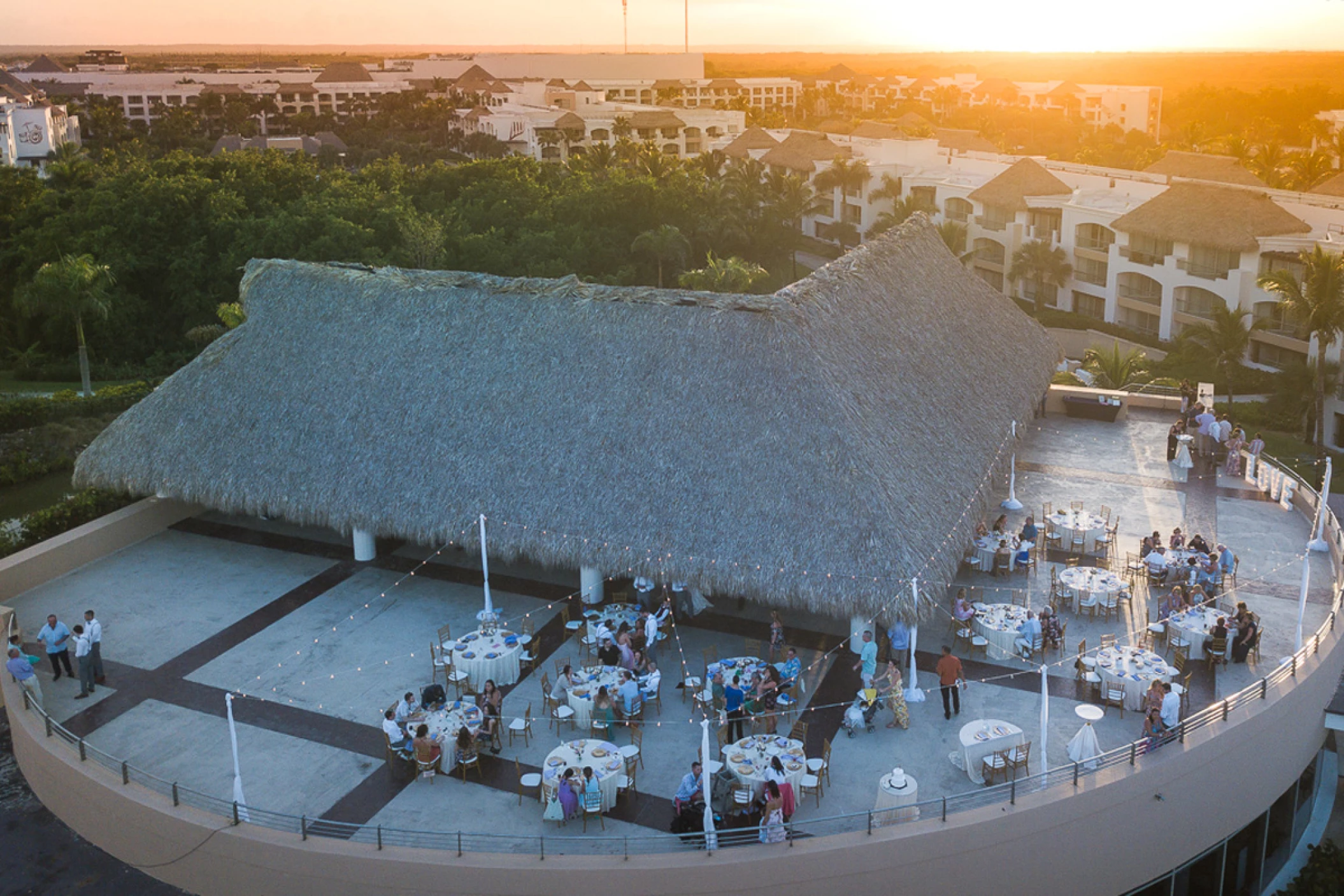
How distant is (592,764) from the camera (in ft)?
49.8

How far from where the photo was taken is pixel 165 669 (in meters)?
18.7

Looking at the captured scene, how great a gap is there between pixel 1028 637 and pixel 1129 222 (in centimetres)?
3881

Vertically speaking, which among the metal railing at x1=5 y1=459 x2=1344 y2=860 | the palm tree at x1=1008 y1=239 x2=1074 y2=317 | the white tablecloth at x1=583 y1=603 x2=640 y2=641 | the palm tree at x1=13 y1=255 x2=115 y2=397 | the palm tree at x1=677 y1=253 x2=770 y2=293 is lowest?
the metal railing at x1=5 y1=459 x2=1344 y2=860

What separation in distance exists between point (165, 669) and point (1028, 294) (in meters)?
49.4

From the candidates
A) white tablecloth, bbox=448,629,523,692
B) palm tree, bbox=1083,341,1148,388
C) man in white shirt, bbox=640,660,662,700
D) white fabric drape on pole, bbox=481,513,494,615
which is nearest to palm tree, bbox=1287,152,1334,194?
palm tree, bbox=1083,341,1148,388

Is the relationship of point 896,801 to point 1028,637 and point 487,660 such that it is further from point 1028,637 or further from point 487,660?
point 487,660

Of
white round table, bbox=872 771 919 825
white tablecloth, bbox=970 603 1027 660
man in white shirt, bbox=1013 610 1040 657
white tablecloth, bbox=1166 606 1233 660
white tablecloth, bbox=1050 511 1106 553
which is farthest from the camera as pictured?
white tablecloth, bbox=1050 511 1106 553

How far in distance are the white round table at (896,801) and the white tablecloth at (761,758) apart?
1073 millimetres

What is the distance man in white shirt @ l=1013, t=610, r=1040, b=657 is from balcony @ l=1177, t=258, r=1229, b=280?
35324mm

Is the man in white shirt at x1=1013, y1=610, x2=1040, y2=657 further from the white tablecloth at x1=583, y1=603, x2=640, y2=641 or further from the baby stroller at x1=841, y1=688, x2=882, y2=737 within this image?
the white tablecloth at x1=583, y1=603, x2=640, y2=641

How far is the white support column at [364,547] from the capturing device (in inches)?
870

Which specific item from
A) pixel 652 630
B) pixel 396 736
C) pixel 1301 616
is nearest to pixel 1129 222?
pixel 1301 616

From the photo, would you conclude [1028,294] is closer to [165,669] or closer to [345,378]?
[345,378]

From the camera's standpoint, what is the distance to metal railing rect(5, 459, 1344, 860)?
1419 cm
